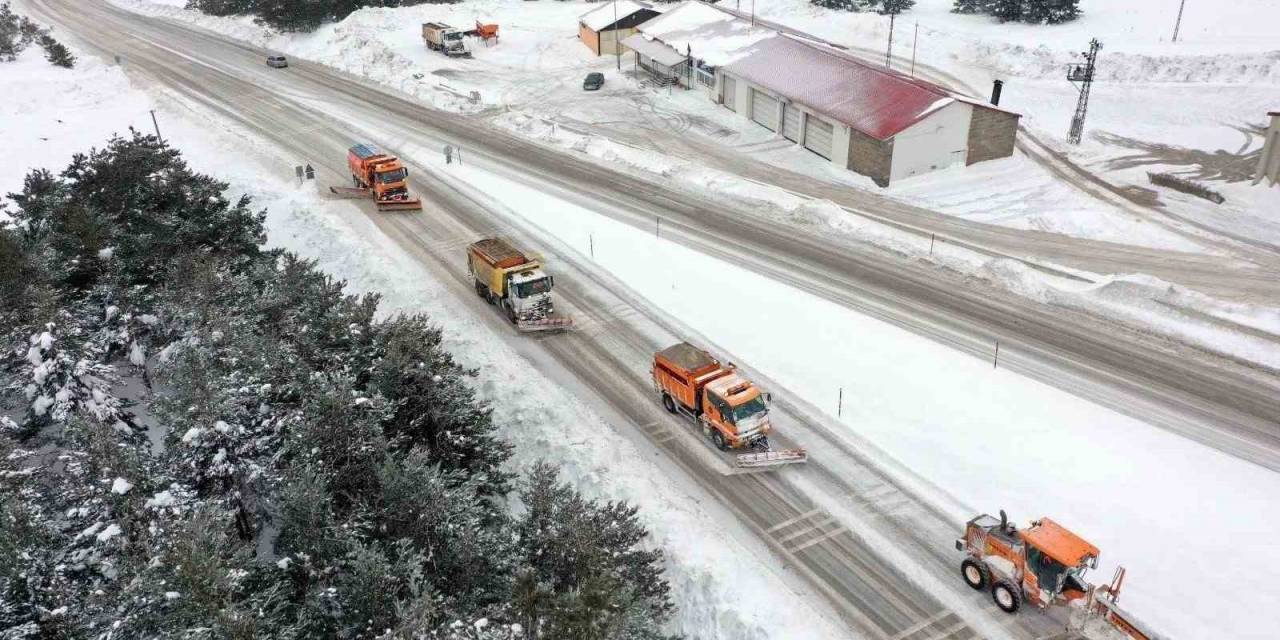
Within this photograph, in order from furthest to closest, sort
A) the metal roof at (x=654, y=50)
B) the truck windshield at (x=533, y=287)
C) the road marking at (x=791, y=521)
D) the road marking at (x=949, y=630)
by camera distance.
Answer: the metal roof at (x=654, y=50), the truck windshield at (x=533, y=287), the road marking at (x=791, y=521), the road marking at (x=949, y=630)

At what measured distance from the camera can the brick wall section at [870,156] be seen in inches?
1953

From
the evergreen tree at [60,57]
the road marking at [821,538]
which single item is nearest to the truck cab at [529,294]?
the road marking at [821,538]

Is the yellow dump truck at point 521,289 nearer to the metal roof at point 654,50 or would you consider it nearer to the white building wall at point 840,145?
the white building wall at point 840,145

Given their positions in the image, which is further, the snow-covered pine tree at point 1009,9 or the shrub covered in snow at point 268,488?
the snow-covered pine tree at point 1009,9

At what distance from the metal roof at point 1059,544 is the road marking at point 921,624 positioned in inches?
112

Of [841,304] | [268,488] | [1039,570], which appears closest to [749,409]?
[1039,570]

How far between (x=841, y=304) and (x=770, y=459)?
1260 centimetres

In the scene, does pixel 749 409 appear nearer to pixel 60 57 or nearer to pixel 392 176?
pixel 392 176

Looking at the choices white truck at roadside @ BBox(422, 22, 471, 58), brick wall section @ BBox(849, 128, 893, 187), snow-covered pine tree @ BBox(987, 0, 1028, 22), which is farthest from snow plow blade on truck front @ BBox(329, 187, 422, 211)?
snow-covered pine tree @ BBox(987, 0, 1028, 22)

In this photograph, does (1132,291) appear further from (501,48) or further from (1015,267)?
(501,48)

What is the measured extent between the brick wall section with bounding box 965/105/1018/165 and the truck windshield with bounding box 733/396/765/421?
35194 millimetres

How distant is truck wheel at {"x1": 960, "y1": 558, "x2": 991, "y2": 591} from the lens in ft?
65.2

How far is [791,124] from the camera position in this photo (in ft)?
189

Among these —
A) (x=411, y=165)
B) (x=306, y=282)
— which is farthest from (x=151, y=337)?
(x=411, y=165)
